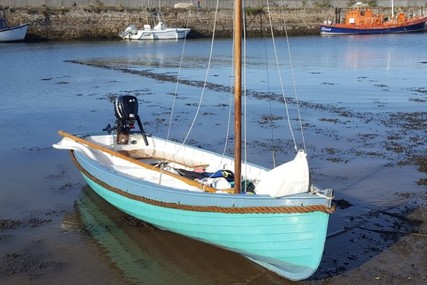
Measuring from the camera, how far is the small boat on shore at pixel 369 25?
6650cm

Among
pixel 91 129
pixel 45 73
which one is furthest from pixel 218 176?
pixel 45 73

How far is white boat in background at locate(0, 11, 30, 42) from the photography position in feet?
176

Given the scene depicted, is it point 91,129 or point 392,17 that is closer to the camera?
point 91,129

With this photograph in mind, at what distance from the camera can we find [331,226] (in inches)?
335

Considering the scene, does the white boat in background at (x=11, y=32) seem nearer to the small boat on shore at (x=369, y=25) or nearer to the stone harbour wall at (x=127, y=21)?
the stone harbour wall at (x=127, y=21)

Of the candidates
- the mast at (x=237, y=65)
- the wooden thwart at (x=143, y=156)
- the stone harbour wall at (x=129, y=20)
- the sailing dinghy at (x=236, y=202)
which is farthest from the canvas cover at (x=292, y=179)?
the stone harbour wall at (x=129, y=20)

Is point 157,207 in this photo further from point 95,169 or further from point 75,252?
point 95,169

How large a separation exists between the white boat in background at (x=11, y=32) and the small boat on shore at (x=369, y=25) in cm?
3705

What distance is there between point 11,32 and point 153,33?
1581 centimetres

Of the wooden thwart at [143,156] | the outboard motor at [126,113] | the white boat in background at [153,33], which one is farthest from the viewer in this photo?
the white boat in background at [153,33]

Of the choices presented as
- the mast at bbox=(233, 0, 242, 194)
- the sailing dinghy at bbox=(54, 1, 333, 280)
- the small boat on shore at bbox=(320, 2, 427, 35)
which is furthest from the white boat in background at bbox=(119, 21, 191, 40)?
the mast at bbox=(233, 0, 242, 194)

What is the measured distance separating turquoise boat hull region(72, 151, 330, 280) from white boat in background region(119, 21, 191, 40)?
54.1 meters

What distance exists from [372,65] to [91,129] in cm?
2232

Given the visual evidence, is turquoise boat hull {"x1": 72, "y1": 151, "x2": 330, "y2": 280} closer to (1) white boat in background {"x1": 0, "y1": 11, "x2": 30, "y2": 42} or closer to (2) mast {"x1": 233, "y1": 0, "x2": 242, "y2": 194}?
(2) mast {"x1": 233, "y1": 0, "x2": 242, "y2": 194}
